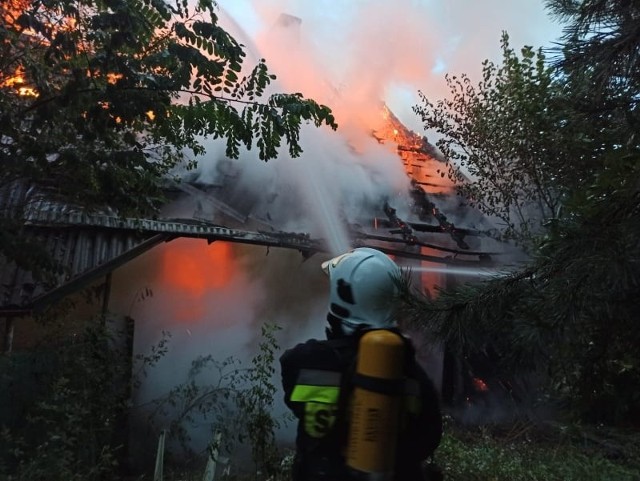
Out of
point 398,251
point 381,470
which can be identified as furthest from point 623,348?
point 398,251

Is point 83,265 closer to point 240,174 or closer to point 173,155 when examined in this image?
point 173,155

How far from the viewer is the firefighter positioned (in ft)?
5.30

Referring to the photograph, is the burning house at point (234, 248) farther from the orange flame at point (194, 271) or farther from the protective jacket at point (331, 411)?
the protective jacket at point (331, 411)

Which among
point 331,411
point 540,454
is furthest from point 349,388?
point 540,454

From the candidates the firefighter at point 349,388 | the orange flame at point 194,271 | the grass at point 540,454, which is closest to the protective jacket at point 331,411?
the firefighter at point 349,388

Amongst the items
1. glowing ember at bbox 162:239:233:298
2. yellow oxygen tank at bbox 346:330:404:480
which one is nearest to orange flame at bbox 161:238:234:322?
glowing ember at bbox 162:239:233:298

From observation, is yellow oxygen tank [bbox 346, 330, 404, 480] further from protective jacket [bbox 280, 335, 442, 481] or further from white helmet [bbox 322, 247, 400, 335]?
white helmet [bbox 322, 247, 400, 335]

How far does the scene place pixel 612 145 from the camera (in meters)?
2.33

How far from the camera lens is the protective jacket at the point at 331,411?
5.40 ft

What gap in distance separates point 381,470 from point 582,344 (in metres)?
1.40

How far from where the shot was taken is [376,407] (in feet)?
4.97

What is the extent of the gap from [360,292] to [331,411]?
0.40 m

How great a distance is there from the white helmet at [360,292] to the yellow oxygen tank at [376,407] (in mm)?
259

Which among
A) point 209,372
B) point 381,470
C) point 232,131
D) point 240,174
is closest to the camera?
point 381,470
